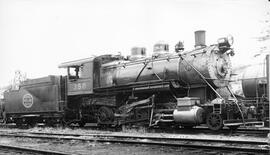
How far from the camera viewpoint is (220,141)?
869 cm

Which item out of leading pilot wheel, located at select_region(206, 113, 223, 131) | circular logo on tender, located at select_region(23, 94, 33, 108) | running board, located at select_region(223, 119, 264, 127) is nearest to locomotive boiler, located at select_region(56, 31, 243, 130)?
leading pilot wheel, located at select_region(206, 113, 223, 131)

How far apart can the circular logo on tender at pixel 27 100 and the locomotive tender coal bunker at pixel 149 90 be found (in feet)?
2.04

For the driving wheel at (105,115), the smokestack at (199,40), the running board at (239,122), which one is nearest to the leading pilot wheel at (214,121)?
the running board at (239,122)

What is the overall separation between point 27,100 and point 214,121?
11.0 meters

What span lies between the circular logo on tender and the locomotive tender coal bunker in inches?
24.5

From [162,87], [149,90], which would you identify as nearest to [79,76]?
[149,90]

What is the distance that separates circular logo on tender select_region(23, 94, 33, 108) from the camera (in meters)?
18.4

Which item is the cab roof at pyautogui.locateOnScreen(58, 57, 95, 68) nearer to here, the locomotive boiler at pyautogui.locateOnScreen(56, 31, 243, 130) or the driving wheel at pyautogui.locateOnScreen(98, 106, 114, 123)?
the locomotive boiler at pyautogui.locateOnScreen(56, 31, 243, 130)

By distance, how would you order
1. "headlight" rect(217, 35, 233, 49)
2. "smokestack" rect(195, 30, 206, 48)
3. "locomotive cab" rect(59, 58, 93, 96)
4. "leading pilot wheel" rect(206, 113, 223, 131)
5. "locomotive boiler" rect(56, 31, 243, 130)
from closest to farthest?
"leading pilot wheel" rect(206, 113, 223, 131) < "locomotive boiler" rect(56, 31, 243, 130) < "headlight" rect(217, 35, 233, 49) < "smokestack" rect(195, 30, 206, 48) < "locomotive cab" rect(59, 58, 93, 96)

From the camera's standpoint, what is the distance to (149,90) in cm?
1343

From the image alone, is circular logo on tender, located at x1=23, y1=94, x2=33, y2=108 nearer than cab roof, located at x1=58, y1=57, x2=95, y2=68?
No

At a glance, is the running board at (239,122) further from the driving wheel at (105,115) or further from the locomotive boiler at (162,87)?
the driving wheel at (105,115)

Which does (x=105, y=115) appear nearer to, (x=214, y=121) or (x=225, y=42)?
(x=214, y=121)

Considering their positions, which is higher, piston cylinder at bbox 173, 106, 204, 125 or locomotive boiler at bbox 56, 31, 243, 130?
locomotive boiler at bbox 56, 31, 243, 130
